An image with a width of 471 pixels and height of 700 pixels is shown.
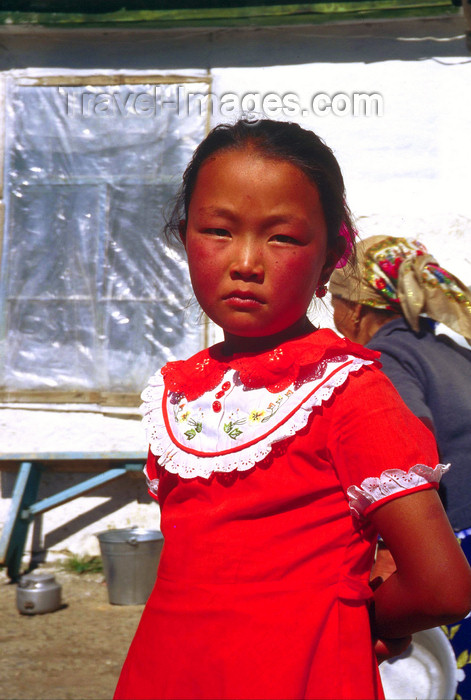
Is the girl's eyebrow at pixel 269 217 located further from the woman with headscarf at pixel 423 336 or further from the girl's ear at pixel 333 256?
the woman with headscarf at pixel 423 336

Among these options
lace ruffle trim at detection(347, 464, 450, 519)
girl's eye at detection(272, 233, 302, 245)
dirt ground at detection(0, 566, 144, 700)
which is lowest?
dirt ground at detection(0, 566, 144, 700)

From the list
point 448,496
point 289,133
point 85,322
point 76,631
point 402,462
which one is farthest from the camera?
point 85,322

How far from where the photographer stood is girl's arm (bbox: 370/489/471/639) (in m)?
1.06

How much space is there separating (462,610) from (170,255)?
184 inches

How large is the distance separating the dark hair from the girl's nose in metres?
0.15

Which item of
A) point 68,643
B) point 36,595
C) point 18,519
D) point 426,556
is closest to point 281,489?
point 426,556

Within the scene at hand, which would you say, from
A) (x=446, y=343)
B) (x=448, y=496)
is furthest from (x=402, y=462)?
(x=446, y=343)

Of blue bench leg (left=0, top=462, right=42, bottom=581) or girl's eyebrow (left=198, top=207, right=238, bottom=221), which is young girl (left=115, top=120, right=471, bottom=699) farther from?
blue bench leg (left=0, top=462, right=42, bottom=581)

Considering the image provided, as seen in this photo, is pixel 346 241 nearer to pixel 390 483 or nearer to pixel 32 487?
pixel 390 483

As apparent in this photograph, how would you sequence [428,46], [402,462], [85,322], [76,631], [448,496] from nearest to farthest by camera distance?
[402,462]
[448,496]
[76,631]
[428,46]
[85,322]

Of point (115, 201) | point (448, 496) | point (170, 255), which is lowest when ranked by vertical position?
point (448, 496)

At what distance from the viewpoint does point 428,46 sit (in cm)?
536

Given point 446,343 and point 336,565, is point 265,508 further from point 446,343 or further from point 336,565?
point 446,343

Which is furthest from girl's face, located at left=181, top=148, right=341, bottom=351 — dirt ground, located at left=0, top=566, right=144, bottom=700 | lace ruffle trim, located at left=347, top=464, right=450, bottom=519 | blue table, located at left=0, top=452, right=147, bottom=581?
blue table, located at left=0, top=452, right=147, bottom=581
